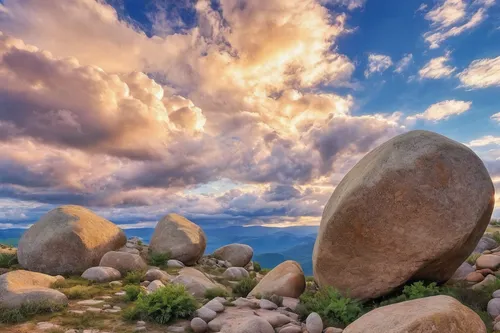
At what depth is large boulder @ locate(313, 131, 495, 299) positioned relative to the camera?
1044 centimetres

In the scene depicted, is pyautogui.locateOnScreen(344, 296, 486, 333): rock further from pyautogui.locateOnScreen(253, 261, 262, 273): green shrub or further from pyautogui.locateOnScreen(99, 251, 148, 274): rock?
pyautogui.locateOnScreen(253, 261, 262, 273): green shrub

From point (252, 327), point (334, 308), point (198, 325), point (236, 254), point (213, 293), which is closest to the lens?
point (252, 327)

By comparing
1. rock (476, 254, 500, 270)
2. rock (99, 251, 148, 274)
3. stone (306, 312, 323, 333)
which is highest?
rock (99, 251, 148, 274)

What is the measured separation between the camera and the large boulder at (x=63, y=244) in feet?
55.8

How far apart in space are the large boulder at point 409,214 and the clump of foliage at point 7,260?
53.9 ft

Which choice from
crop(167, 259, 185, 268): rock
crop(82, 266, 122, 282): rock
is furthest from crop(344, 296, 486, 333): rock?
crop(167, 259, 185, 268): rock

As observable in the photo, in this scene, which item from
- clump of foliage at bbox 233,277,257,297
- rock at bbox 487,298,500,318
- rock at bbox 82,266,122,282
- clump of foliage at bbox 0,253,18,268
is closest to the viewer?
rock at bbox 487,298,500,318

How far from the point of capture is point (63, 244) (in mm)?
17031

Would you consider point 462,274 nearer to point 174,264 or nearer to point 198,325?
point 198,325

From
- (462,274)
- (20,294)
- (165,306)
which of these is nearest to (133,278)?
(20,294)

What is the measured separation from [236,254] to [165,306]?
47.7 ft

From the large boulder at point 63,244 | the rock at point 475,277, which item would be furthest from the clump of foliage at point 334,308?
the large boulder at point 63,244

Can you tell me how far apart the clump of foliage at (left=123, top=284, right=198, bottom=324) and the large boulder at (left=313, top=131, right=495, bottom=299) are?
474 centimetres

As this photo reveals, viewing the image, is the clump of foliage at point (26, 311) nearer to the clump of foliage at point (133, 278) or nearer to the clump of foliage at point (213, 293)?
the clump of foliage at point (133, 278)
